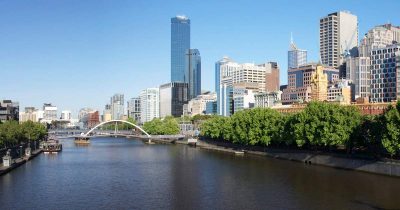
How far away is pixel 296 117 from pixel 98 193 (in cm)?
4312

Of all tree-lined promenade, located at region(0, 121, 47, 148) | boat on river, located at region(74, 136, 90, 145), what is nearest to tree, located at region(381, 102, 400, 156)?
tree-lined promenade, located at region(0, 121, 47, 148)

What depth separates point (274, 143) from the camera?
98.2m

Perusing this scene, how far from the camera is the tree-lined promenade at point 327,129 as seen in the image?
63.6 m

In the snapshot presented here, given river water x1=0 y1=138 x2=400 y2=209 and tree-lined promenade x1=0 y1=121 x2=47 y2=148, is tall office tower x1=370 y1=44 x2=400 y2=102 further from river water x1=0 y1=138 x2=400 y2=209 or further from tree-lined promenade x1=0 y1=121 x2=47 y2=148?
tree-lined promenade x1=0 y1=121 x2=47 y2=148

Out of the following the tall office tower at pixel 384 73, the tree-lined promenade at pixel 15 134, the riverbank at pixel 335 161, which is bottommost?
the riverbank at pixel 335 161

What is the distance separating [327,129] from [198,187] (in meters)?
27.5

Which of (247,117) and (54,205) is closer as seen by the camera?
A: (54,205)

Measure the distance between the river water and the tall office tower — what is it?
4826 inches

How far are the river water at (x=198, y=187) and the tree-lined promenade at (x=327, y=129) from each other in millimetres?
4985

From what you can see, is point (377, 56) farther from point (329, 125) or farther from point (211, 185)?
point (211, 185)

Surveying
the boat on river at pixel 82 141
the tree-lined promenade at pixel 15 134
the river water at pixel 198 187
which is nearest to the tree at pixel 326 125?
the river water at pixel 198 187

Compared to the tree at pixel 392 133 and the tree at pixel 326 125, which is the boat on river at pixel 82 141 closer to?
the tree at pixel 326 125

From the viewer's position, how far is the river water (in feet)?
152

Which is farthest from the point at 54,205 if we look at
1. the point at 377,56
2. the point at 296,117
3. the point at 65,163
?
the point at 377,56
